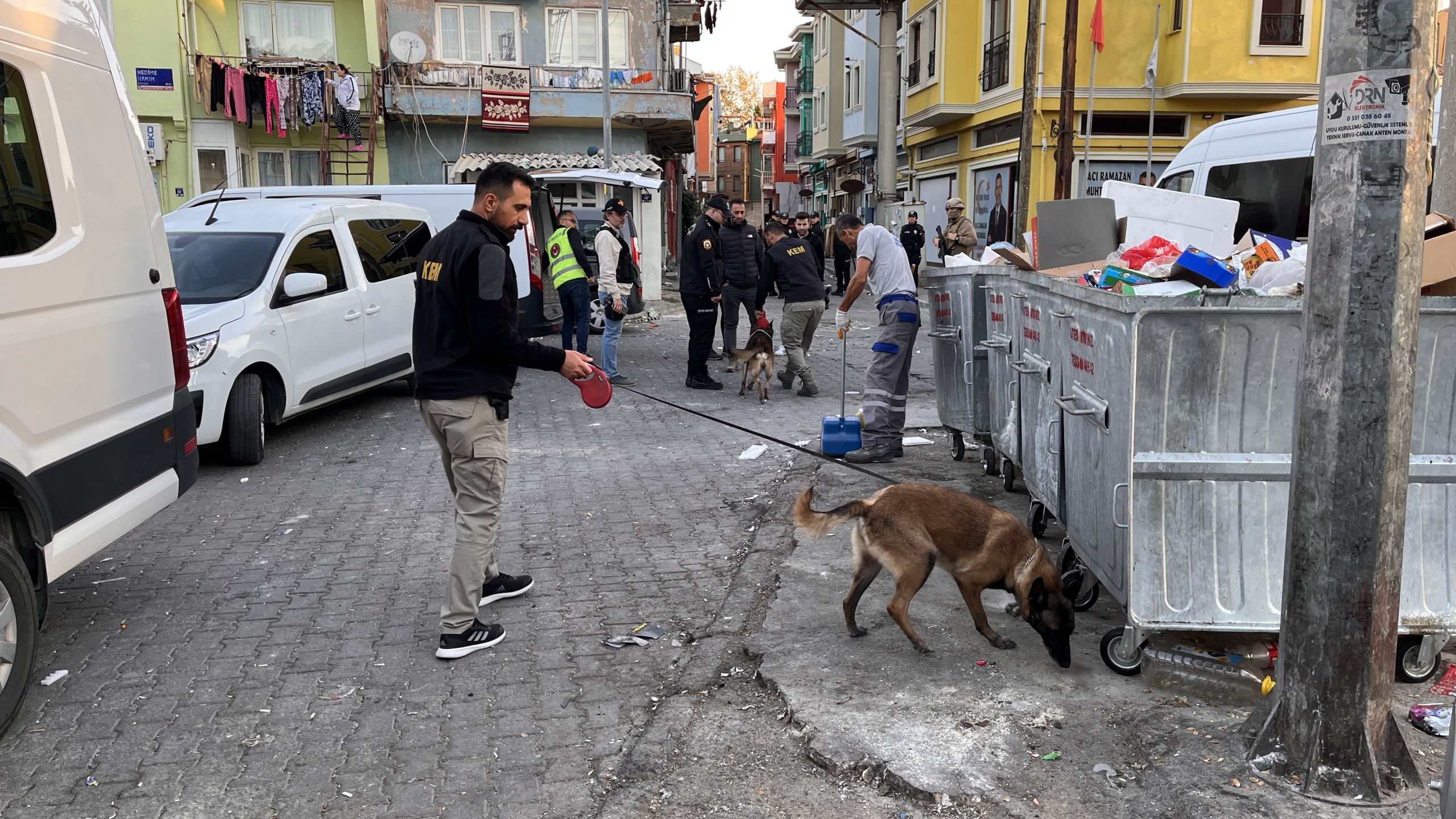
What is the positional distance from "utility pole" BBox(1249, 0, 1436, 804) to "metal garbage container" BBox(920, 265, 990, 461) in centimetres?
380

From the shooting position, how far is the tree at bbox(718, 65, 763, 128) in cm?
8225

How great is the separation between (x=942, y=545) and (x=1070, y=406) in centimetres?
82

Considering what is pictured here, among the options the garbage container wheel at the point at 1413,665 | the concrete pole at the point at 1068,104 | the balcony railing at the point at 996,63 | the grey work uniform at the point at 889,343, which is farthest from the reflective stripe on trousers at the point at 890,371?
the balcony railing at the point at 996,63

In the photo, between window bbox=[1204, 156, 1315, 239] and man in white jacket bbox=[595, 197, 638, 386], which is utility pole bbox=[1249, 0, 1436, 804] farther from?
man in white jacket bbox=[595, 197, 638, 386]

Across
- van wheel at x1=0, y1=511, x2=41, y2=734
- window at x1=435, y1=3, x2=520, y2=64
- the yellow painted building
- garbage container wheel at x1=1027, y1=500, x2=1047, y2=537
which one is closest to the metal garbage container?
garbage container wheel at x1=1027, y1=500, x2=1047, y2=537

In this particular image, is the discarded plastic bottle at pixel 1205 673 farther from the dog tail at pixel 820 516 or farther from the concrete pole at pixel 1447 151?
the concrete pole at pixel 1447 151

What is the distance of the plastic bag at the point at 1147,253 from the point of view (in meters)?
4.88

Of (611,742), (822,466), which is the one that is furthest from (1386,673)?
(822,466)

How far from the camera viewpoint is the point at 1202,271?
418cm

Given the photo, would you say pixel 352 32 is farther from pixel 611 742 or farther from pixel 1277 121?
pixel 611 742

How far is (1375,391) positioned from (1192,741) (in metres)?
1.26

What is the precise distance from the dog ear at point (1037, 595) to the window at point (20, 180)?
3908 mm

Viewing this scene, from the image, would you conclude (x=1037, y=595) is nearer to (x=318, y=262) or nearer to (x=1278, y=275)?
(x=1278, y=275)

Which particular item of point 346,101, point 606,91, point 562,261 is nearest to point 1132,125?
point 606,91
